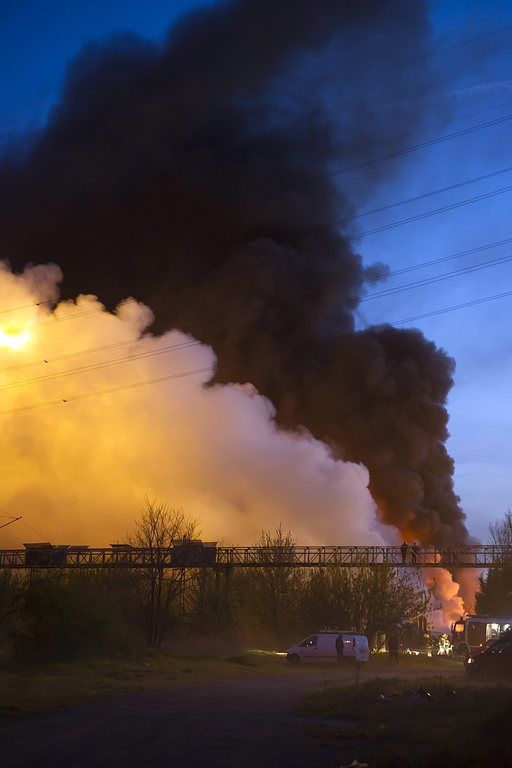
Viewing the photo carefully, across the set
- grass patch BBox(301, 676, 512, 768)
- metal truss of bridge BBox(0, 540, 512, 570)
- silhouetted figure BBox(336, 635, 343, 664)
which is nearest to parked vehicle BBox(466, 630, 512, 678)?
grass patch BBox(301, 676, 512, 768)

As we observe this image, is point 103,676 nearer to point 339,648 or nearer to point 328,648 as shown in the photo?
point 339,648

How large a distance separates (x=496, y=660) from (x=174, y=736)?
1757 centimetres

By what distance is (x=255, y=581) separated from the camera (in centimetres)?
6819

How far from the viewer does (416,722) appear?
Answer: 64.3ft

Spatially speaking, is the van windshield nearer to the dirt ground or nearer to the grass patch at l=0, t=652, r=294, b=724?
the grass patch at l=0, t=652, r=294, b=724

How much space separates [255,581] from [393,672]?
24.6m

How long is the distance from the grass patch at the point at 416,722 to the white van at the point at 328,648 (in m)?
18.7

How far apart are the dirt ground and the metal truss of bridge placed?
3419cm

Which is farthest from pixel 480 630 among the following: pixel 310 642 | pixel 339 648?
pixel 310 642

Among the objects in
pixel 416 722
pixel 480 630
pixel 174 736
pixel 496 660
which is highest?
pixel 480 630

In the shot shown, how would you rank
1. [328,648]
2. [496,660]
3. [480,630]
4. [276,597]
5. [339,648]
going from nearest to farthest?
1. [496,660]
2. [339,648]
3. [328,648]
4. [480,630]
5. [276,597]

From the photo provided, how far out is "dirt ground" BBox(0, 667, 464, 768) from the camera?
1612 cm

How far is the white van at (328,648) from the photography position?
48125 millimetres

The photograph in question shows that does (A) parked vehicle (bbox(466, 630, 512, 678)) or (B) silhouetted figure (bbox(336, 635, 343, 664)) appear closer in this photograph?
(A) parked vehicle (bbox(466, 630, 512, 678))
